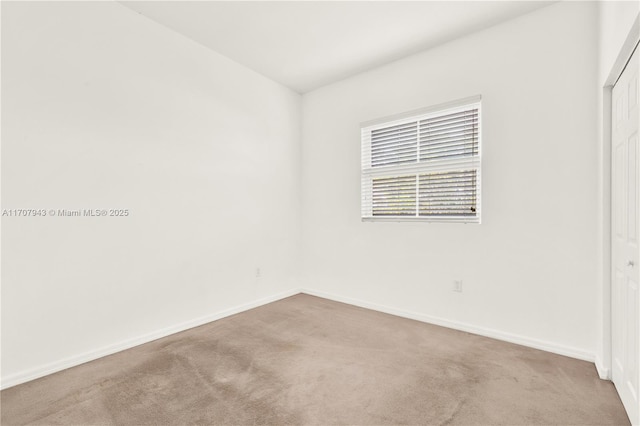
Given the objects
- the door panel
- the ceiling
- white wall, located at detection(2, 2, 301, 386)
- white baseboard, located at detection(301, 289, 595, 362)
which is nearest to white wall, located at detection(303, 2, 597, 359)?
white baseboard, located at detection(301, 289, 595, 362)

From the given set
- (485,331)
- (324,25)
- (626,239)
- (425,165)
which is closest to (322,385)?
(485,331)

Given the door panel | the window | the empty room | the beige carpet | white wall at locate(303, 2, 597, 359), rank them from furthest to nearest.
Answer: the window, white wall at locate(303, 2, 597, 359), the empty room, the beige carpet, the door panel

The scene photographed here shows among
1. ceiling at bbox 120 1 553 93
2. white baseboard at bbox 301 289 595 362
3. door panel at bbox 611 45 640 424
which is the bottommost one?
white baseboard at bbox 301 289 595 362

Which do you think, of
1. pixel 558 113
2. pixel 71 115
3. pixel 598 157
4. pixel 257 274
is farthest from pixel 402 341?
pixel 71 115

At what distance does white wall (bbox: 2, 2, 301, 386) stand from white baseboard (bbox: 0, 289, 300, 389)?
13mm

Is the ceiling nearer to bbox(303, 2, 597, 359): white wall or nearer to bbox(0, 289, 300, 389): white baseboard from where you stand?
bbox(303, 2, 597, 359): white wall

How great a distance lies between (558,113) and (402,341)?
2284 millimetres

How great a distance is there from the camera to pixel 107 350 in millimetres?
2445

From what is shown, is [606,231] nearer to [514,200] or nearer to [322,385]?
[514,200]

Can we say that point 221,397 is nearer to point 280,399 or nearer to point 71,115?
point 280,399

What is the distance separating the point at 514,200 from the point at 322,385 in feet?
7.21

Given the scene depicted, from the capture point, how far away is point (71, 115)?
7.52 feet

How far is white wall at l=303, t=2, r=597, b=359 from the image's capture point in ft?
7.81

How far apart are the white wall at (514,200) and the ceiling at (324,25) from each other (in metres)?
0.22
